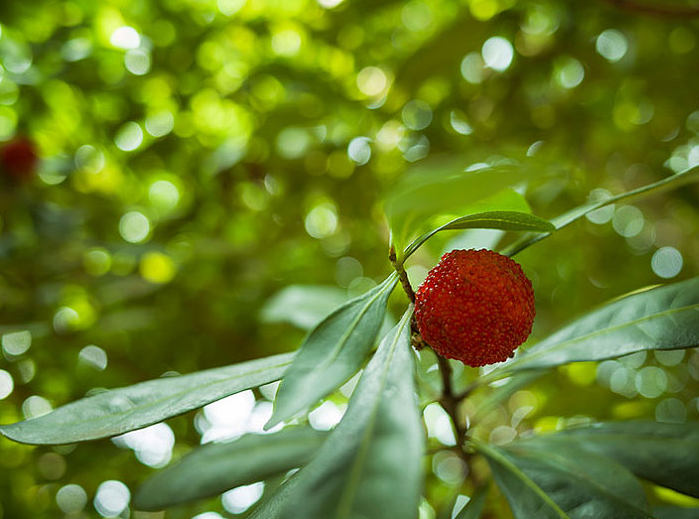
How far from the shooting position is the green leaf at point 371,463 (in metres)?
0.34

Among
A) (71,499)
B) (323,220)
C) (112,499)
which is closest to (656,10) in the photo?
(323,220)

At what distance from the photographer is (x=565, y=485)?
2.07ft

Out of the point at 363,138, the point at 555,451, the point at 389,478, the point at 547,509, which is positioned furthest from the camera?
the point at 363,138

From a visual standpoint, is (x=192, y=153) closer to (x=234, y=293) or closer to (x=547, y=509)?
(x=234, y=293)

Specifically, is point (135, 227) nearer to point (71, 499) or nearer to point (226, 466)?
point (71, 499)

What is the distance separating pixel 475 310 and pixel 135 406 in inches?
12.7

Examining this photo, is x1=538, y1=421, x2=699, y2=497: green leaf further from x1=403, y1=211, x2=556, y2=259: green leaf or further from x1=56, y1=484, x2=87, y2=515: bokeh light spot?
x1=56, y1=484, x2=87, y2=515: bokeh light spot

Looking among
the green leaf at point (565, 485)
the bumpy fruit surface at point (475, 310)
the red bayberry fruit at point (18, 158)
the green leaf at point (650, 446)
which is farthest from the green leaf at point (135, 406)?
the red bayberry fruit at point (18, 158)

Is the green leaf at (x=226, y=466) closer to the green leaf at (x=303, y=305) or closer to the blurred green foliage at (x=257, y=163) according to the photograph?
the green leaf at (x=303, y=305)

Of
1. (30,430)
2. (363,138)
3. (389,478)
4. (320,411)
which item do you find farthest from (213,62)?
(389,478)

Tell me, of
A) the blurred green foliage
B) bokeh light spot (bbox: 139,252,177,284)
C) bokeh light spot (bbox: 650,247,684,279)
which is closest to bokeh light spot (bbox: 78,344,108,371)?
the blurred green foliage

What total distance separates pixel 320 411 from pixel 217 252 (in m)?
0.53

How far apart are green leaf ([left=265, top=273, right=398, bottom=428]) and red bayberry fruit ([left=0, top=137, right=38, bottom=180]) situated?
1364mm

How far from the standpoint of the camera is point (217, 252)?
5.00 feet
